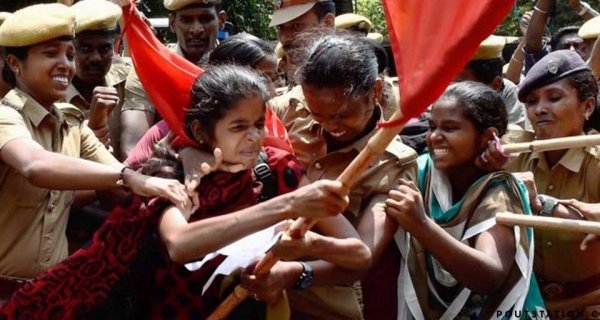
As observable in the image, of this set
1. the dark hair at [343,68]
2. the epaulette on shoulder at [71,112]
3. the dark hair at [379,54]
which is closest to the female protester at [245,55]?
the epaulette on shoulder at [71,112]

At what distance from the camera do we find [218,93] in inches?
128

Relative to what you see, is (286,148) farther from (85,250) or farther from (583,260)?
(583,260)

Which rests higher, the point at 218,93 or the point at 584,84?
the point at 218,93

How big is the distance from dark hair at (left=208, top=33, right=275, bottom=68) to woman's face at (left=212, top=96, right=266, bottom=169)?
1.09m

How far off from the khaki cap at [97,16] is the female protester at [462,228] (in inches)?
75.3

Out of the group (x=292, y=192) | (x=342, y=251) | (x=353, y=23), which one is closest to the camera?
(x=292, y=192)

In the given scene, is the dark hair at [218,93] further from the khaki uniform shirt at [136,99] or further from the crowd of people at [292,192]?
the khaki uniform shirt at [136,99]

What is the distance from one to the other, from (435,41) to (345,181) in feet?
1.47

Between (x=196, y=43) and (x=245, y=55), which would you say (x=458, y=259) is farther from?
(x=196, y=43)

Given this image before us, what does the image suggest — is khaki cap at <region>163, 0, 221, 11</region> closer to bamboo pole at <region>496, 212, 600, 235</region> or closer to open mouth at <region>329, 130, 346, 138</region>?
open mouth at <region>329, 130, 346, 138</region>

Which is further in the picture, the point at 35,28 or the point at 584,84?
the point at 584,84

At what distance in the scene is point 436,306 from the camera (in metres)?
3.61

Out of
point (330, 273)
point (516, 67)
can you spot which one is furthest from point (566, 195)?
point (516, 67)

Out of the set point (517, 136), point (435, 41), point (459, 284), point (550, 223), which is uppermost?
point (435, 41)
